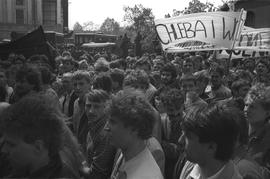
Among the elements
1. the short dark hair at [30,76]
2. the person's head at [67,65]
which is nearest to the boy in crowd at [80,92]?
the short dark hair at [30,76]

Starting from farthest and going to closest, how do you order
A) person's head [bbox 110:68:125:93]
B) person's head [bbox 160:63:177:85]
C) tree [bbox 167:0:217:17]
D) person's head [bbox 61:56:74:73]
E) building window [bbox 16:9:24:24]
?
building window [bbox 16:9:24:24]
tree [bbox 167:0:217:17]
person's head [bbox 61:56:74:73]
person's head [bbox 160:63:177:85]
person's head [bbox 110:68:125:93]

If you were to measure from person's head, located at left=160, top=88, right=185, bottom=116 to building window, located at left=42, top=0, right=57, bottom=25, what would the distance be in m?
65.8

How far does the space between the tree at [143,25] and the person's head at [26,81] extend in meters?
18.2

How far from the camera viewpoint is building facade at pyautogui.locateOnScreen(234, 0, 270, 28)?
17.1 meters

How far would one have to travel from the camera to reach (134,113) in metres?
3.05

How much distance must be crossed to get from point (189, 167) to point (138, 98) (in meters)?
0.62

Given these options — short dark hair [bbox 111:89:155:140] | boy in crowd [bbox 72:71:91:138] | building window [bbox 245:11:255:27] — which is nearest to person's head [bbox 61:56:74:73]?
boy in crowd [bbox 72:71:91:138]

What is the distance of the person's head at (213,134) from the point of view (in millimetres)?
2568

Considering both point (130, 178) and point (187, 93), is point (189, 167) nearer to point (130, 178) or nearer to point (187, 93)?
point (130, 178)

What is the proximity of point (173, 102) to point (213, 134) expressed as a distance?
1873mm

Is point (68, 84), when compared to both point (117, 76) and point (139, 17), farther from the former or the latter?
point (139, 17)

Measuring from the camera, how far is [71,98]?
651cm

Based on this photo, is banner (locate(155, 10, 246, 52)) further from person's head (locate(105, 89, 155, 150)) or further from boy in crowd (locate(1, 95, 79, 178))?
boy in crowd (locate(1, 95, 79, 178))

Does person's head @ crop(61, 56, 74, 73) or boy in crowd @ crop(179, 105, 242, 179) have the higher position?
boy in crowd @ crop(179, 105, 242, 179)
